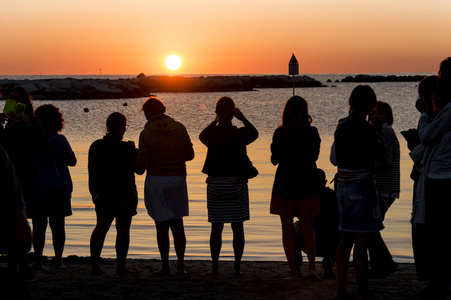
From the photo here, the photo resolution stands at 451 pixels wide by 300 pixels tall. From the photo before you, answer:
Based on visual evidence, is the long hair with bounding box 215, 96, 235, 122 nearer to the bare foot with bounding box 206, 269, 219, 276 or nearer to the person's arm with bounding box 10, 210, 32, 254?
the bare foot with bounding box 206, 269, 219, 276

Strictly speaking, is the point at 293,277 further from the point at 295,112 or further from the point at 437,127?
the point at 437,127

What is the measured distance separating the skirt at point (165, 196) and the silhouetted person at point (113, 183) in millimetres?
184

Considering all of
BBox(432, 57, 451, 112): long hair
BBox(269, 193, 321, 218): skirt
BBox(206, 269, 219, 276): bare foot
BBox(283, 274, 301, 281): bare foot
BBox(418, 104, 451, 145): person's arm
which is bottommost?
BBox(206, 269, 219, 276): bare foot

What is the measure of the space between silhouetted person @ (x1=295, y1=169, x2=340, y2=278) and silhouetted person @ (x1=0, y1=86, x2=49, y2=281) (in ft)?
8.38

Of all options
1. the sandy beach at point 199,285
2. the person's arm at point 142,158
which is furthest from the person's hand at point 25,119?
the sandy beach at point 199,285

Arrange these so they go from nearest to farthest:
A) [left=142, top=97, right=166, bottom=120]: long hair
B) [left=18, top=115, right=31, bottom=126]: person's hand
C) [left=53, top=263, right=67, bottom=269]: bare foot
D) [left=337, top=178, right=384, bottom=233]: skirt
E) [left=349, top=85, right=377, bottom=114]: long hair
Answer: [left=337, top=178, right=384, bottom=233]: skirt < [left=349, top=85, right=377, bottom=114]: long hair < [left=18, top=115, right=31, bottom=126]: person's hand < [left=142, top=97, right=166, bottom=120]: long hair < [left=53, top=263, right=67, bottom=269]: bare foot

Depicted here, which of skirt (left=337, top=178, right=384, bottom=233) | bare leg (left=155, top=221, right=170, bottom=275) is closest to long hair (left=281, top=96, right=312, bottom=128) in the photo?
skirt (left=337, top=178, right=384, bottom=233)

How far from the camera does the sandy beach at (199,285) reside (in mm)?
5746

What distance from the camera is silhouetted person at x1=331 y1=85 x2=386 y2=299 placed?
5539 millimetres

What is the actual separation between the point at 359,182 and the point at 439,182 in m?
0.61

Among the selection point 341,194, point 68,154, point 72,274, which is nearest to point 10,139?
point 68,154

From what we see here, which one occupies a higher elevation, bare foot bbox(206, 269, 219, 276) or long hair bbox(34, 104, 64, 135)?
long hair bbox(34, 104, 64, 135)

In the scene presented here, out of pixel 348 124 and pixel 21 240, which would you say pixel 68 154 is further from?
pixel 21 240

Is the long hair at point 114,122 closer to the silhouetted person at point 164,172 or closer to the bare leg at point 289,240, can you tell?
the silhouetted person at point 164,172
